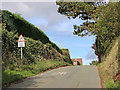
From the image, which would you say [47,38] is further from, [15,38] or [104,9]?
[104,9]

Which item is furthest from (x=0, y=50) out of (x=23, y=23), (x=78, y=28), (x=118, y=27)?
(x=78, y=28)

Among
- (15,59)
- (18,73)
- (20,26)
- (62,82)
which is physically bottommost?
(62,82)

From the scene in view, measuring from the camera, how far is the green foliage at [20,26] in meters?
16.5

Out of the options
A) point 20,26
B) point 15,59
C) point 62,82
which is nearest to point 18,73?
point 15,59

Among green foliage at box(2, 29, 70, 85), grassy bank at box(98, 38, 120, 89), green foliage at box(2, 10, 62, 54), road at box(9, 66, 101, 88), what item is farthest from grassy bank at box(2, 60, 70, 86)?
grassy bank at box(98, 38, 120, 89)

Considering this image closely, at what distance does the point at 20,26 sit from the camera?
19125 mm

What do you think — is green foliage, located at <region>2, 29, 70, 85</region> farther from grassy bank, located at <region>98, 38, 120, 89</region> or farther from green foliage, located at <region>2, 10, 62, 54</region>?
grassy bank, located at <region>98, 38, 120, 89</region>

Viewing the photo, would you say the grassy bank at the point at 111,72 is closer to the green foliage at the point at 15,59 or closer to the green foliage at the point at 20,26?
the green foliage at the point at 15,59

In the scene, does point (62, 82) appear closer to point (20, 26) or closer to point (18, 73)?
point (18, 73)

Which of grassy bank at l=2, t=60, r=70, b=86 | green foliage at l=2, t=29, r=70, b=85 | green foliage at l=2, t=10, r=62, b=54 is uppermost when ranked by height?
green foliage at l=2, t=10, r=62, b=54

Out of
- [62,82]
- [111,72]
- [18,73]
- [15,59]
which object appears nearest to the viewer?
[62,82]

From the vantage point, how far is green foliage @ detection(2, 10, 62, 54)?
1655 centimetres

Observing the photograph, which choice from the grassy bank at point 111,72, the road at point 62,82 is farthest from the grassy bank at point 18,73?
the grassy bank at point 111,72

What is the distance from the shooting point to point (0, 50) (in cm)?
1312
